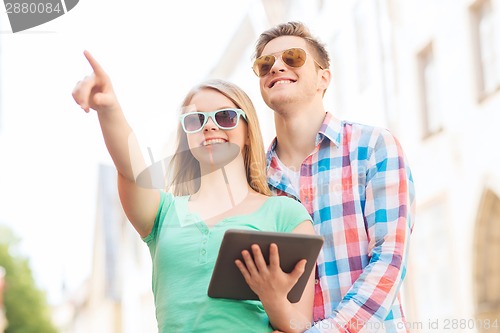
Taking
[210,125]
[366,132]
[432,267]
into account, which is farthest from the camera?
[432,267]

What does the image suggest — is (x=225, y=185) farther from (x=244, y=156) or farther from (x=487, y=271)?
(x=487, y=271)

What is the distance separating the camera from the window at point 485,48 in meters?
9.87

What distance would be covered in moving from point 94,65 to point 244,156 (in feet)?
2.31

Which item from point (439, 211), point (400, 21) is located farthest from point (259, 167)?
point (400, 21)

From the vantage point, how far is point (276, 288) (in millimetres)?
1825

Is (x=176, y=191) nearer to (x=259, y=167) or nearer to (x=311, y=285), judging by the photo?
(x=259, y=167)

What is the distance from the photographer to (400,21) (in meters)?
12.6

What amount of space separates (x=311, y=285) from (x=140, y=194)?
450 millimetres

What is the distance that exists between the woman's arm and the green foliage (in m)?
33.9

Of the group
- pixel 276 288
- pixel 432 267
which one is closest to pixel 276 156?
pixel 276 288

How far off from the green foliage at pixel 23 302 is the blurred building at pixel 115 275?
2642mm

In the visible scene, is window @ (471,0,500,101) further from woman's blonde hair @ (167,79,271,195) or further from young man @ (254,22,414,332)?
woman's blonde hair @ (167,79,271,195)

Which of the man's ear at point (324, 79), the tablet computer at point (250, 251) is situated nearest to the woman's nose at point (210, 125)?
the tablet computer at point (250, 251)

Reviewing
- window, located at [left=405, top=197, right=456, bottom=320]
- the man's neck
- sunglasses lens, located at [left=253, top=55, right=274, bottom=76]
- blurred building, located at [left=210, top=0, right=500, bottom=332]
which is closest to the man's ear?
the man's neck
